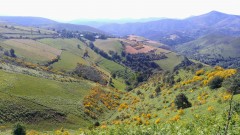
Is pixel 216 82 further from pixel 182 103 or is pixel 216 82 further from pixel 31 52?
pixel 31 52

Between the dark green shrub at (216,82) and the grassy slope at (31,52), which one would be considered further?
the grassy slope at (31,52)

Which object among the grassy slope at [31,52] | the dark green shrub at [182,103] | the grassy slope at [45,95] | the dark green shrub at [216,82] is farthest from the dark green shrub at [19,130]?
the grassy slope at [31,52]

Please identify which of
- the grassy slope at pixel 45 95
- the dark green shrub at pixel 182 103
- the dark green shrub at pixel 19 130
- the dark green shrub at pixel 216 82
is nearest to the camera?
the dark green shrub at pixel 19 130

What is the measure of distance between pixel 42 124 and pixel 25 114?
471cm

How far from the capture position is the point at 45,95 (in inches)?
3049

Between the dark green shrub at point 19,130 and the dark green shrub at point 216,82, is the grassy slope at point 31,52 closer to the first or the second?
the dark green shrub at point 19,130

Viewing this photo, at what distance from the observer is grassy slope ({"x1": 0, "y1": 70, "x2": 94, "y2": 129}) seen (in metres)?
64.6

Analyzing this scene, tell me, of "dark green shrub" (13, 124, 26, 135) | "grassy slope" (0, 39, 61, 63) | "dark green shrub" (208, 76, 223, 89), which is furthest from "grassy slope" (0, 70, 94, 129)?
"grassy slope" (0, 39, 61, 63)

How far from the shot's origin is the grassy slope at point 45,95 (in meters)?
64.6

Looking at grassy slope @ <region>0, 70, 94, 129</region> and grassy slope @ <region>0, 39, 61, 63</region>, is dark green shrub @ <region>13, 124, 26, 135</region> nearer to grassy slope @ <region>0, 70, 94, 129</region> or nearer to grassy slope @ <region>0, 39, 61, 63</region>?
grassy slope @ <region>0, 70, 94, 129</region>

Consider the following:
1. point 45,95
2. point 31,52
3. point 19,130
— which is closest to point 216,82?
point 19,130

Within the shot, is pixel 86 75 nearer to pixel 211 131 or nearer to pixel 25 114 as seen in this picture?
pixel 25 114

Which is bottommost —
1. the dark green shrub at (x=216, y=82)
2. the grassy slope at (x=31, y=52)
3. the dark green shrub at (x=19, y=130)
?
the grassy slope at (x=31, y=52)

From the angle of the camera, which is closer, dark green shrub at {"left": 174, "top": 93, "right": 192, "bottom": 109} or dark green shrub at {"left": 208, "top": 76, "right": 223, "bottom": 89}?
dark green shrub at {"left": 174, "top": 93, "right": 192, "bottom": 109}
